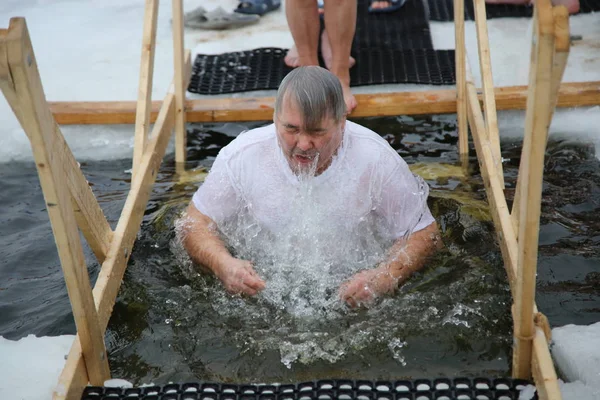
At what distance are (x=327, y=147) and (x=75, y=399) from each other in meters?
1.27

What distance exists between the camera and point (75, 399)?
236 cm

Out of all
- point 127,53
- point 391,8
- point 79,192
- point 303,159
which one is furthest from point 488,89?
point 127,53

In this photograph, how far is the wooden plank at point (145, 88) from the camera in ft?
12.4

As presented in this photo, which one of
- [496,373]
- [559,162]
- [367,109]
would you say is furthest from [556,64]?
[367,109]

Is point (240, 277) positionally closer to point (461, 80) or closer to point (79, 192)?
point (79, 192)

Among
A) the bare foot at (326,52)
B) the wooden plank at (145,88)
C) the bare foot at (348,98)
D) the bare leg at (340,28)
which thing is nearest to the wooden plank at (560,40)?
the wooden plank at (145,88)

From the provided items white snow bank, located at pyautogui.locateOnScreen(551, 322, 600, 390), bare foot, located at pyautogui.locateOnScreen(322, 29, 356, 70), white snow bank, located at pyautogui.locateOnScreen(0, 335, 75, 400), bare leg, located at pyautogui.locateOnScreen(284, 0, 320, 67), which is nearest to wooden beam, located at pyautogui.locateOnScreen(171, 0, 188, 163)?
bare leg, located at pyautogui.locateOnScreen(284, 0, 320, 67)

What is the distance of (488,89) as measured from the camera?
378cm

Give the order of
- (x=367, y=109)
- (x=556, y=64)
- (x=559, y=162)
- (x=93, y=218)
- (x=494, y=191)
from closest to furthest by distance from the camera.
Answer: (x=556, y=64) → (x=93, y=218) → (x=494, y=191) → (x=559, y=162) → (x=367, y=109)

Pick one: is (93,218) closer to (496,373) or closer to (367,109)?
(496,373)

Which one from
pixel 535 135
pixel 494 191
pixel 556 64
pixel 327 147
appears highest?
pixel 556 64

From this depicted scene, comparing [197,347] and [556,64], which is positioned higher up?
[556,64]

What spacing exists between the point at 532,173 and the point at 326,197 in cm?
118

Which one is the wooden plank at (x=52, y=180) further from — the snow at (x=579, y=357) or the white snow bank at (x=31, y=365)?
the snow at (x=579, y=357)
